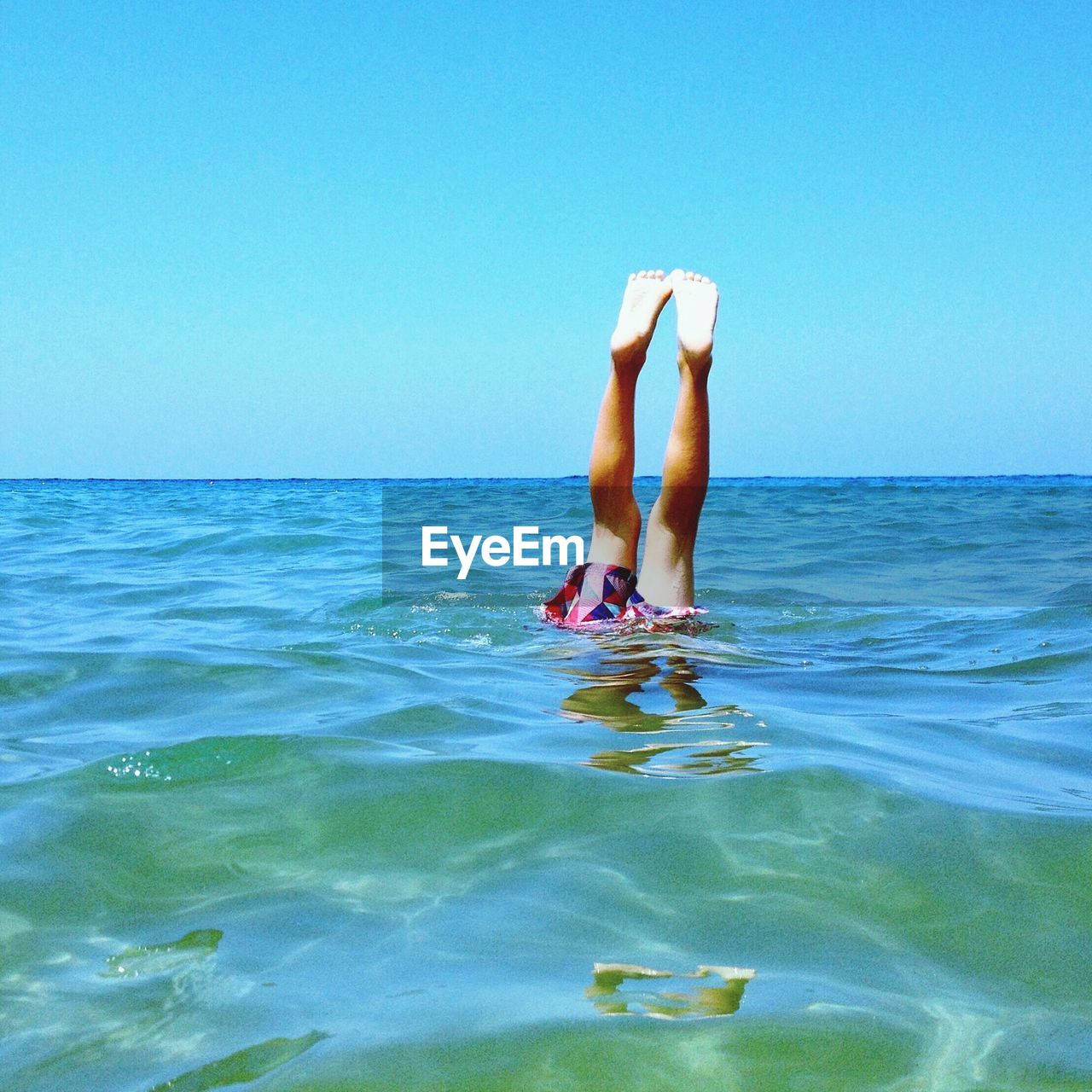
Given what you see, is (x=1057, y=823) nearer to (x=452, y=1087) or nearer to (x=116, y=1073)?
(x=452, y=1087)

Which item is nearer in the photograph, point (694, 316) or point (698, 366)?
point (698, 366)

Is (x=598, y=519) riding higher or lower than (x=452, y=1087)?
higher

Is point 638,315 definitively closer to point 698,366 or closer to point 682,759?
point 698,366

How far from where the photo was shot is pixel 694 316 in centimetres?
429

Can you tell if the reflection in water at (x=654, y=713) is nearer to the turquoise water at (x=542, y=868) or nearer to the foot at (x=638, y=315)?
the turquoise water at (x=542, y=868)

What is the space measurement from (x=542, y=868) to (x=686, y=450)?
2755 millimetres

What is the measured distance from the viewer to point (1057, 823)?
6.34 feet

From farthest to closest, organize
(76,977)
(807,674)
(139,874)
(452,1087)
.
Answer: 1. (807,674)
2. (139,874)
3. (76,977)
4. (452,1087)

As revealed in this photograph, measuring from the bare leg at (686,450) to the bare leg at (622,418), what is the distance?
0.40 feet

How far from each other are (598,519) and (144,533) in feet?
26.4

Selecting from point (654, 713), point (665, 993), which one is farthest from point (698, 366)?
point (665, 993)

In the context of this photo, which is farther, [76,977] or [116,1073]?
[76,977]

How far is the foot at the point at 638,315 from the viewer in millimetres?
4305

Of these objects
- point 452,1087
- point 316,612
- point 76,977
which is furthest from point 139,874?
point 316,612
